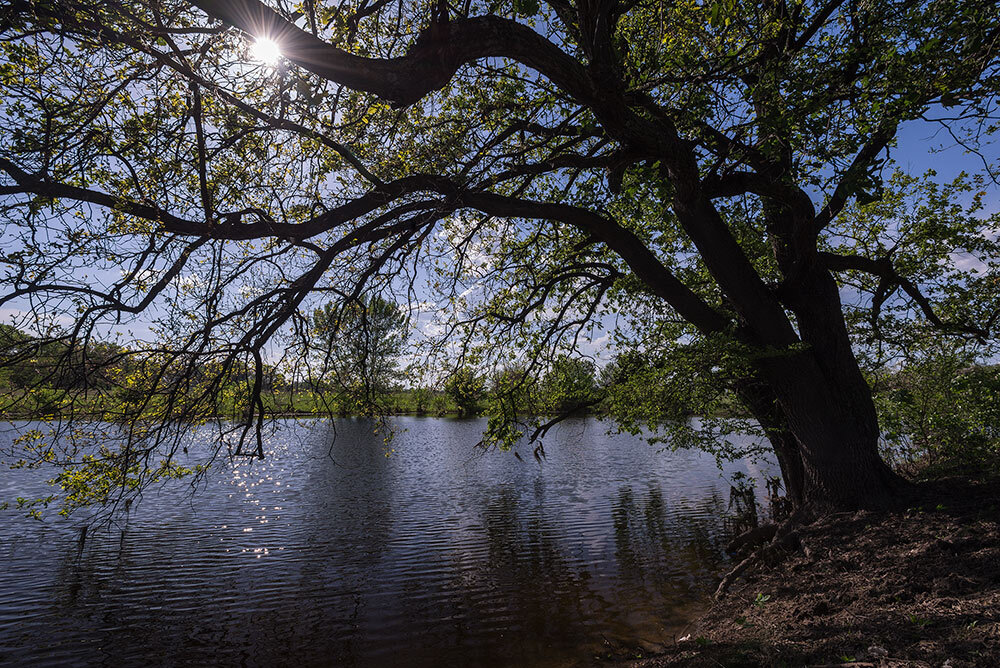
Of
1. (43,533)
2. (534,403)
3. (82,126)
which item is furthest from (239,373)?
(43,533)

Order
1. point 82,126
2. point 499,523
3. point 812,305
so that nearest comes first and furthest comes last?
point 82,126 < point 812,305 < point 499,523

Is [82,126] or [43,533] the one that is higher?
[82,126]

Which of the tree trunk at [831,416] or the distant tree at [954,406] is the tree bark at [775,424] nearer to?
the tree trunk at [831,416]

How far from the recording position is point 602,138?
28.2 feet

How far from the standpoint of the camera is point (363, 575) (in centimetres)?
984

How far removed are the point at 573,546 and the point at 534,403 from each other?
11.7 ft

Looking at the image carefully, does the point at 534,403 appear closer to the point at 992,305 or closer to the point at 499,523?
the point at 499,523

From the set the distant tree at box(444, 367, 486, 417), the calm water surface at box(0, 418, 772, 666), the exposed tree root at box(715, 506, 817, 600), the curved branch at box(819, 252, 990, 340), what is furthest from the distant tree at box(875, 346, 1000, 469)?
the distant tree at box(444, 367, 486, 417)

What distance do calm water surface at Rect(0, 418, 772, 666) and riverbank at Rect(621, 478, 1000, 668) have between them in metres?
1.73

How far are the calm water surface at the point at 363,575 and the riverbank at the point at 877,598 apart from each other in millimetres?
1726

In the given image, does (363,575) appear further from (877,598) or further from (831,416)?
(831,416)

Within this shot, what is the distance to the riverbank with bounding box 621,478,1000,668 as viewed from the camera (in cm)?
375

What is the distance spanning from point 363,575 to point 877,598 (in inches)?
328

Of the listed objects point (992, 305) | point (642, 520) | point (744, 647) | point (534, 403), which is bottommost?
point (642, 520)
